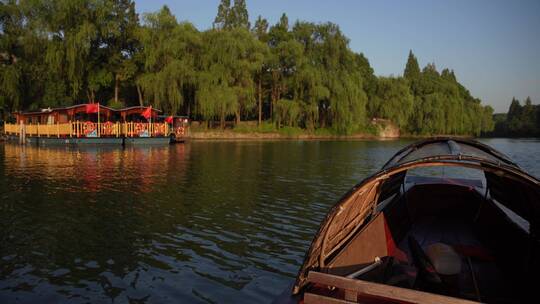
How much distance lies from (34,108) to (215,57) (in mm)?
20408

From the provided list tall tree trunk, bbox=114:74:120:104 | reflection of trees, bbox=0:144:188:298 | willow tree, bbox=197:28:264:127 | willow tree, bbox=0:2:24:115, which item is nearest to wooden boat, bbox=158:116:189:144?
willow tree, bbox=197:28:264:127

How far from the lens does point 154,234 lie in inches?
368

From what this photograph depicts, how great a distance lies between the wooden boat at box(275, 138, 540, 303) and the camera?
435cm

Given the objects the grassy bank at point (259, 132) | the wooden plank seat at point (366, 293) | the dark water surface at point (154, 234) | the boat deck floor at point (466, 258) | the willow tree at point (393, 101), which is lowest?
the dark water surface at point (154, 234)

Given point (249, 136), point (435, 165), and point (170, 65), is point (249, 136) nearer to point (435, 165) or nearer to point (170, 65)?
point (170, 65)

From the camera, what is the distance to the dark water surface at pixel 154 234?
6.45 m

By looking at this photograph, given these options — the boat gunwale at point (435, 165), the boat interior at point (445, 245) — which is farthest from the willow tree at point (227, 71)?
the boat gunwale at point (435, 165)

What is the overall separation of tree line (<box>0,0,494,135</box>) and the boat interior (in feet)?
135

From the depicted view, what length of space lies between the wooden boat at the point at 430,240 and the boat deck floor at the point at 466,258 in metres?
0.01

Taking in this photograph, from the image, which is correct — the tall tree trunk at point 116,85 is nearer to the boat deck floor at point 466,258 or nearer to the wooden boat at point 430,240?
the wooden boat at point 430,240

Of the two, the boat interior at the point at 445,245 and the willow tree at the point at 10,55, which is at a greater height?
the willow tree at the point at 10,55

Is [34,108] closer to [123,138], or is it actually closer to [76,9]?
[76,9]

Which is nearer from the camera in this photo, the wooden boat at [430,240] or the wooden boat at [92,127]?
the wooden boat at [430,240]

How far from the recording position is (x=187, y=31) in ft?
163
